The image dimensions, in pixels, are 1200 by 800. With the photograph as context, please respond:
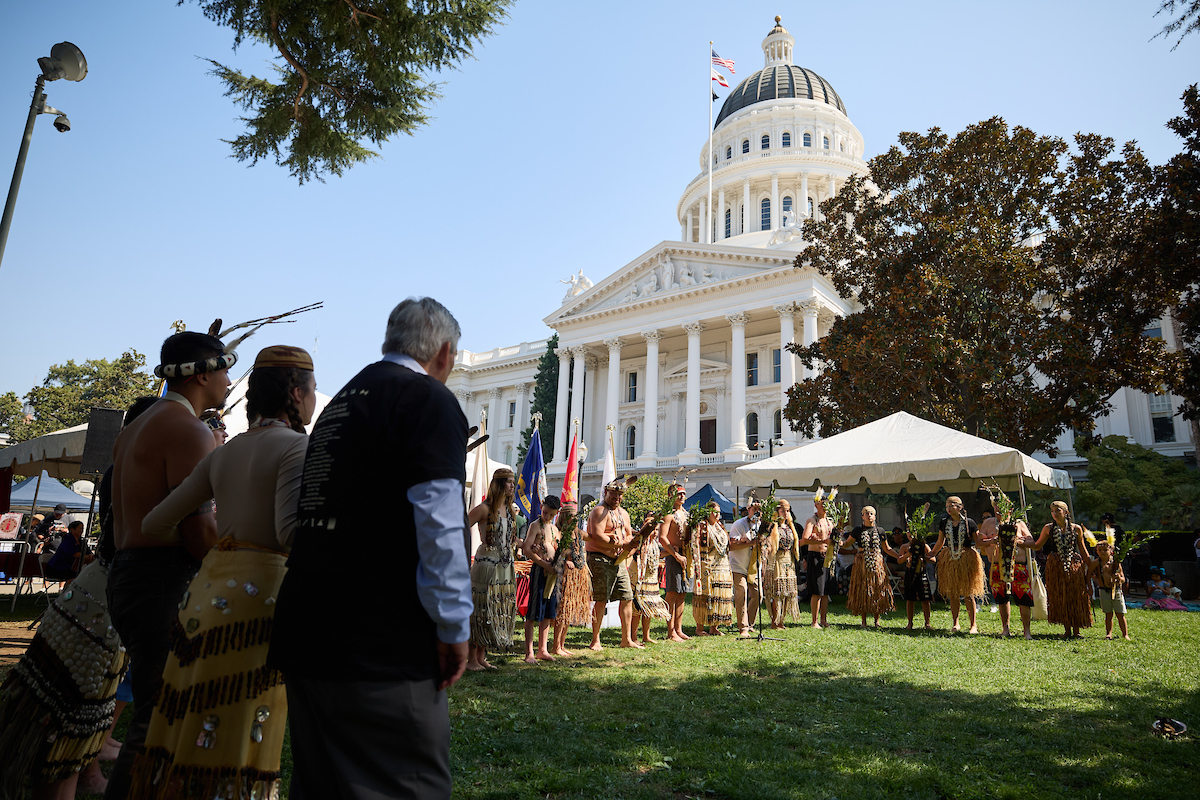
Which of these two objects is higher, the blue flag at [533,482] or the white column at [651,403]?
the white column at [651,403]

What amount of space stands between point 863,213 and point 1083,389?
7573 mm

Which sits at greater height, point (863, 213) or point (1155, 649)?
point (863, 213)

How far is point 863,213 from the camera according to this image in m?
20.1

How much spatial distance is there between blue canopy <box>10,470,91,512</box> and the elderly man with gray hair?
25.1 meters

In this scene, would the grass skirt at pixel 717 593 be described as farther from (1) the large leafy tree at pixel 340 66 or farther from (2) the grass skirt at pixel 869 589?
(1) the large leafy tree at pixel 340 66

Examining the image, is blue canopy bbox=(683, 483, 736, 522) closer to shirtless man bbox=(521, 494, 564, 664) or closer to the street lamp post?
shirtless man bbox=(521, 494, 564, 664)

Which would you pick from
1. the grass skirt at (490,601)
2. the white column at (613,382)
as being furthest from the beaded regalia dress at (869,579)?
the white column at (613,382)

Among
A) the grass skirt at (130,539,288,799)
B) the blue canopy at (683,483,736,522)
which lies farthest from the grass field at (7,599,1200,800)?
the blue canopy at (683,483,736,522)

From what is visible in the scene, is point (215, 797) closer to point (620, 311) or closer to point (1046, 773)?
point (1046, 773)

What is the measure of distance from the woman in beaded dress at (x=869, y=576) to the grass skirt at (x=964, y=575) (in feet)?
3.21

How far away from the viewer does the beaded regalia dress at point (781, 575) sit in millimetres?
11719

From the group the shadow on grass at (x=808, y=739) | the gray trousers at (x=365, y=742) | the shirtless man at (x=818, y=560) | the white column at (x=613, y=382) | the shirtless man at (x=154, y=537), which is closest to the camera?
the gray trousers at (x=365, y=742)

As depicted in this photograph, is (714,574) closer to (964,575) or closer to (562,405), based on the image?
(964,575)

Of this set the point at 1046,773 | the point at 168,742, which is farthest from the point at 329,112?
the point at 1046,773
